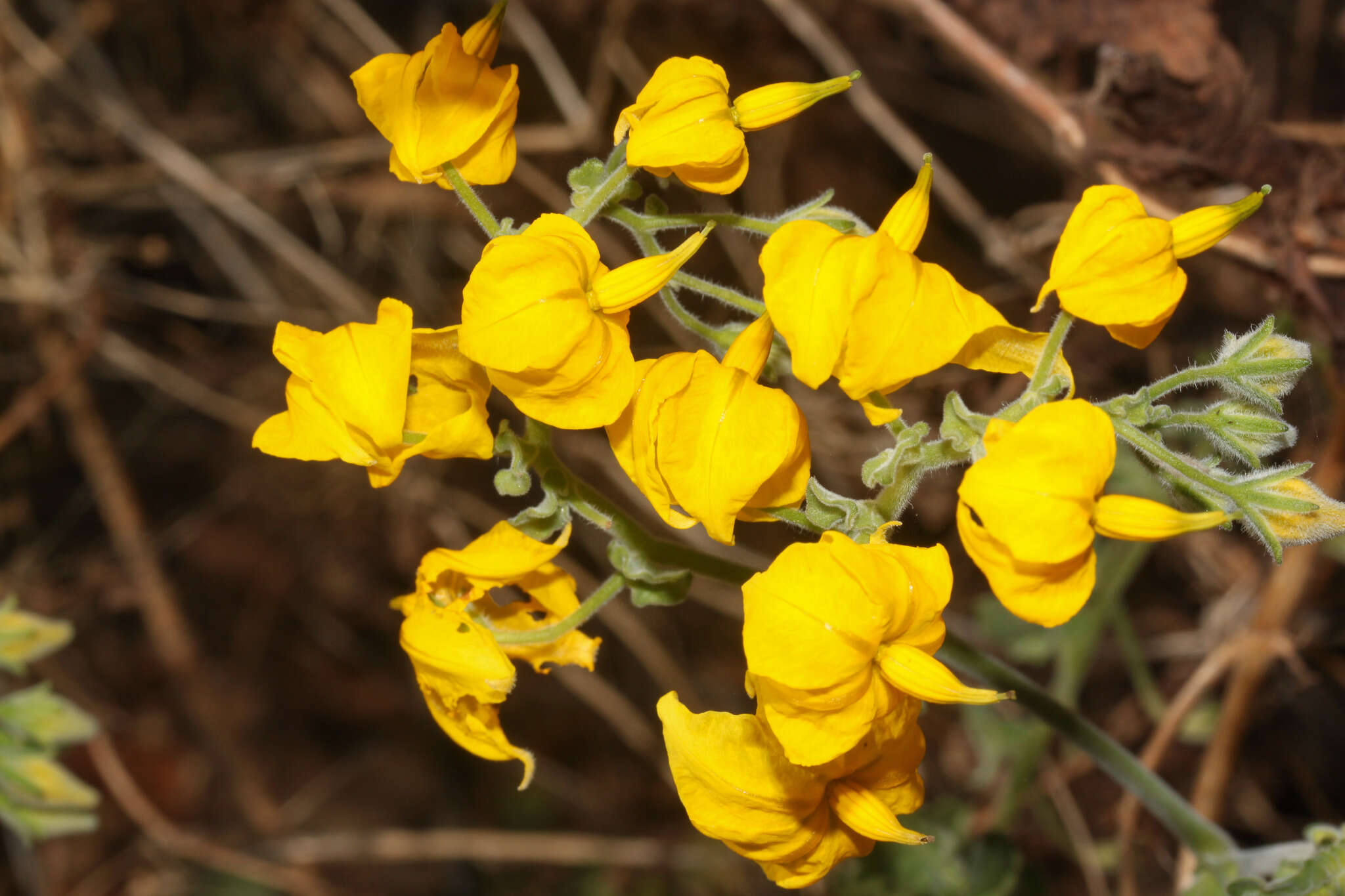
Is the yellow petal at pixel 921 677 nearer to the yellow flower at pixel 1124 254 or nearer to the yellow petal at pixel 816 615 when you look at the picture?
the yellow petal at pixel 816 615

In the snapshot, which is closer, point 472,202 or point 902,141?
point 472,202

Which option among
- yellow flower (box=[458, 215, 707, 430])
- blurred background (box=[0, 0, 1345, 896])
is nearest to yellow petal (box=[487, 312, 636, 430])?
yellow flower (box=[458, 215, 707, 430])

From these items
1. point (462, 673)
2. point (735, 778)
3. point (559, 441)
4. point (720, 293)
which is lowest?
point (559, 441)

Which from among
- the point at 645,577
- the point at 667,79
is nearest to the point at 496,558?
the point at 645,577

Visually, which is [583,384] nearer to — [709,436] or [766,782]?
[709,436]

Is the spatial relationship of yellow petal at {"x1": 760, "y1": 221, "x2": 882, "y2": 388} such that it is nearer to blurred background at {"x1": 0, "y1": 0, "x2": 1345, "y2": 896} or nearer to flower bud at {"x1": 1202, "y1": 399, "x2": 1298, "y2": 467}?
flower bud at {"x1": 1202, "y1": 399, "x2": 1298, "y2": 467}

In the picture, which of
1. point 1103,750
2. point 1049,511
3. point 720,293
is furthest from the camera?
point 1103,750

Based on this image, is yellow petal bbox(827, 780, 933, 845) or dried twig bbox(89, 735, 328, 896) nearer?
yellow petal bbox(827, 780, 933, 845)
